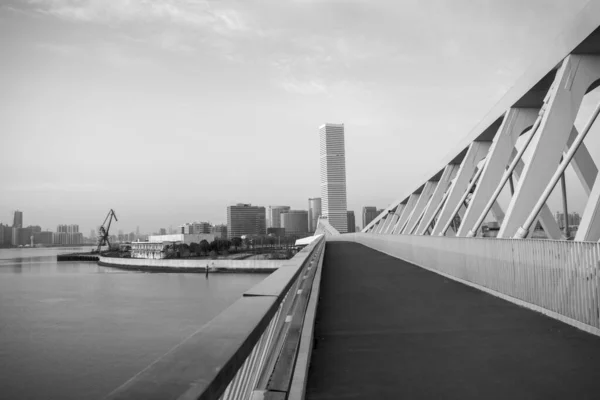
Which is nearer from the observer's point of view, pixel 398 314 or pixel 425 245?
pixel 398 314

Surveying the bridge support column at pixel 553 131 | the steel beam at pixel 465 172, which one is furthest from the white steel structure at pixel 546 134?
the steel beam at pixel 465 172

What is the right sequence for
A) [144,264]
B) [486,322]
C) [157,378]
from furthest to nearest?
[144,264] < [486,322] < [157,378]

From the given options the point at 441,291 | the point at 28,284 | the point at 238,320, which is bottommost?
the point at 28,284

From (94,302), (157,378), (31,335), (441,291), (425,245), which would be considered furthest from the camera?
(94,302)

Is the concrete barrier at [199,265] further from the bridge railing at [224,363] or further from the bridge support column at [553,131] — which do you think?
the bridge railing at [224,363]

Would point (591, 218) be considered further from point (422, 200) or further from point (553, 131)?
point (422, 200)

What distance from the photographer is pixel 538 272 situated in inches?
274

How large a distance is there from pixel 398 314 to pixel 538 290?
2277mm

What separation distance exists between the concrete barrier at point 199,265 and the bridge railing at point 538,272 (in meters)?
68.7

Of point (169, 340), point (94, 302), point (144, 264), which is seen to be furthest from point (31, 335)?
point (144, 264)

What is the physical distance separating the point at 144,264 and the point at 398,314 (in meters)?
97.3

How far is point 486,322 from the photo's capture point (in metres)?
6.23

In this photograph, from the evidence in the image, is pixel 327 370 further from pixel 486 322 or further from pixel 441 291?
pixel 441 291

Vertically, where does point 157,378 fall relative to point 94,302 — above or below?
above
